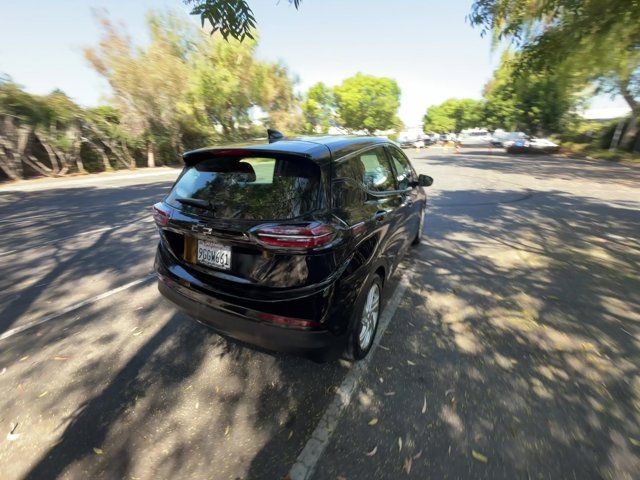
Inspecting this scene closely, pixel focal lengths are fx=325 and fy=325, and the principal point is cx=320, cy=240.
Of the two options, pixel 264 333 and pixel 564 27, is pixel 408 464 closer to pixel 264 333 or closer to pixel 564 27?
pixel 264 333

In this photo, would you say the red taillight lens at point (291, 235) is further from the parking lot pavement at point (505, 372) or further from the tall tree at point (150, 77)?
the tall tree at point (150, 77)

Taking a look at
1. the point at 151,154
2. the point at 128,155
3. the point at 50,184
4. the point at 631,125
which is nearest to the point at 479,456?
the point at 50,184

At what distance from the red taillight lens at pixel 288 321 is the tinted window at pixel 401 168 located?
7.08ft

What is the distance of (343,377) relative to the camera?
264 centimetres

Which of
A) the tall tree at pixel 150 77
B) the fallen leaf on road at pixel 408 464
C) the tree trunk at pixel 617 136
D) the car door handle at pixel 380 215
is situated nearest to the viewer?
the fallen leaf on road at pixel 408 464

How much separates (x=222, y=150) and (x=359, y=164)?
1.14 m

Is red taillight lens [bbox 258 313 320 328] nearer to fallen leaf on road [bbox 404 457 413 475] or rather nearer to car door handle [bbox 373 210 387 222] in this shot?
fallen leaf on road [bbox 404 457 413 475]

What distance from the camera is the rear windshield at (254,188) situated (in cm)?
219

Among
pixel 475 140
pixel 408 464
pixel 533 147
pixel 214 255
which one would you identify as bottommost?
pixel 475 140

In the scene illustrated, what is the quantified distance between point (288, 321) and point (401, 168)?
268 centimetres

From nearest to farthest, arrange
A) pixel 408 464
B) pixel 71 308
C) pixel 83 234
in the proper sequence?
pixel 408 464 < pixel 71 308 < pixel 83 234

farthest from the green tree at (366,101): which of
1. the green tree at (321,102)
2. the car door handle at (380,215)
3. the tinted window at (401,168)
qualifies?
the car door handle at (380,215)

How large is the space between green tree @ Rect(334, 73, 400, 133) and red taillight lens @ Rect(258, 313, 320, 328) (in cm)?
7648

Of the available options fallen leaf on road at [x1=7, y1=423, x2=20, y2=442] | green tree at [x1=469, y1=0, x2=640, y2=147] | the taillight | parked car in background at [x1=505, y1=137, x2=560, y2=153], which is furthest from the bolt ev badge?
parked car in background at [x1=505, y1=137, x2=560, y2=153]
